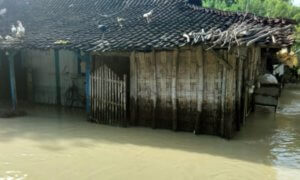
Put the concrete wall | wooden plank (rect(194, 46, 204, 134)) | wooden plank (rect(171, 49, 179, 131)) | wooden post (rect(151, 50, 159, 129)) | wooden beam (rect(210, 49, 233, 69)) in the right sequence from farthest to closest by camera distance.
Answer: the concrete wall
wooden post (rect(151, 50, 159, 129))
wooden plank (rect(171, 49, 179, 131))
wooden plank (rect(194, 46, 204, 134))
wooden beam (rect(210, 49, 233, 69))

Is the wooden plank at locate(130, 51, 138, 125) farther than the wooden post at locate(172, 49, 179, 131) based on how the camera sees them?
Yes

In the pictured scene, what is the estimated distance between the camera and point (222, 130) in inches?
394

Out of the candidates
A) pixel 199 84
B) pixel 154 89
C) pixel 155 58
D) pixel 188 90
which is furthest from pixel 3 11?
pixel 199 84

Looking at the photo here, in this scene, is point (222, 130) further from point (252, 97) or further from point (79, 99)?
point (79, 99)

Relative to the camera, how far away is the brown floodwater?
7.63 meters

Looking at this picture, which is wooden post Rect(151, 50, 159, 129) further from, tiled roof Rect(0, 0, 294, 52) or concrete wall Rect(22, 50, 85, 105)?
concrete wall Rect(22, 50, 85, 105)

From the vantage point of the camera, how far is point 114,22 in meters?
13.2

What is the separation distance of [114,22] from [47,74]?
170 inches

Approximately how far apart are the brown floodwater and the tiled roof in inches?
103

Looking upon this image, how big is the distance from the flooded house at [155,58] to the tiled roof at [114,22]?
36mm

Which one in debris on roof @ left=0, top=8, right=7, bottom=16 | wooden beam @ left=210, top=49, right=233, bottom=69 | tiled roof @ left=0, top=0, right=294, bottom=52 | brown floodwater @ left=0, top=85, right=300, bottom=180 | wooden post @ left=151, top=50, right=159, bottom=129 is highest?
debris on roof @ left=0, top=8, right=7, bottom=16

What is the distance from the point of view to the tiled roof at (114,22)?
10742 millimetres

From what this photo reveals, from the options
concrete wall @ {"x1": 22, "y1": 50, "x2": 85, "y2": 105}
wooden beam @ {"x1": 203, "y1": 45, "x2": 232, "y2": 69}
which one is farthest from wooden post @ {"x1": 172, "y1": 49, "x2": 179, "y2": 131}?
concrete wall @ {"x1": 22, "y1": 50, "x2": 85, "y2": 105}

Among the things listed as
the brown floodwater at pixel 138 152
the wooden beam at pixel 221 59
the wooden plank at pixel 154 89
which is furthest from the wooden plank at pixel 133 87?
the wooden beam at pixel 221 59
